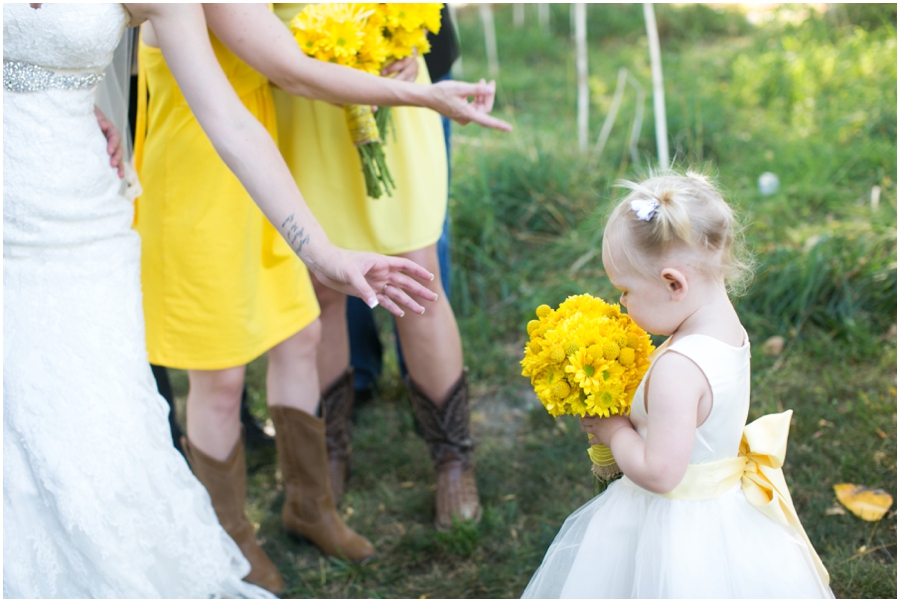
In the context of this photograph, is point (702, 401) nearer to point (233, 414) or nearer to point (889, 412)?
point (233, 414)

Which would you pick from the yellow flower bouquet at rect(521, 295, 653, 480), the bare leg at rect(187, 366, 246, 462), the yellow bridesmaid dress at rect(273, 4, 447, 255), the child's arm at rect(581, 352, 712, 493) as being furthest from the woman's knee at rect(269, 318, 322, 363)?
the child's arm at rect(581, 352, 712, 493)

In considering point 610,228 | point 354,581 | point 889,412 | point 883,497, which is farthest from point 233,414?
point 889,412

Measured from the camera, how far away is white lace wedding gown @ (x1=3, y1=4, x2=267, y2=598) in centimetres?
165

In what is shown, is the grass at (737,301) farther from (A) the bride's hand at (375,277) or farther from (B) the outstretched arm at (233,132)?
(B) the outstretched arm at (233,132)

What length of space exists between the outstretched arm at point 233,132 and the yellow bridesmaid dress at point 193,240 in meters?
0.28

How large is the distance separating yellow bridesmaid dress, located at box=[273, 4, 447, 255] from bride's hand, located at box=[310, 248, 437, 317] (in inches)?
24.8

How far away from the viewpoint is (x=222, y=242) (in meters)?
2.02

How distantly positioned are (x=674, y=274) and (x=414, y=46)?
1.16 meters

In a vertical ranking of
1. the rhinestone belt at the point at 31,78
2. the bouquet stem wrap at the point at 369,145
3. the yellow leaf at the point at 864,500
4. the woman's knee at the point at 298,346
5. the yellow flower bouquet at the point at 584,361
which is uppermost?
the rhinestone belt at the point at 31,78

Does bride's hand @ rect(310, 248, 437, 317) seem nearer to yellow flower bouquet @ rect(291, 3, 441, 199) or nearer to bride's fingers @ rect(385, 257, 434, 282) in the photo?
bride's fingers @ rect(385, 257, 434, 282)

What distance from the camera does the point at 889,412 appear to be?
2.56m

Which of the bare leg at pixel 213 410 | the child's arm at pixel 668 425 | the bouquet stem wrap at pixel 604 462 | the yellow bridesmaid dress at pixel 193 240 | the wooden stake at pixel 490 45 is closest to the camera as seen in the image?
the child's arm at pixel 668 425

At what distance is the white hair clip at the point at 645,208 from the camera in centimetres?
141

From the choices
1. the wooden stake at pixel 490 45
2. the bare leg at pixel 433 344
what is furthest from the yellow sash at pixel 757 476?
the wooden stake at pixel 490 45
